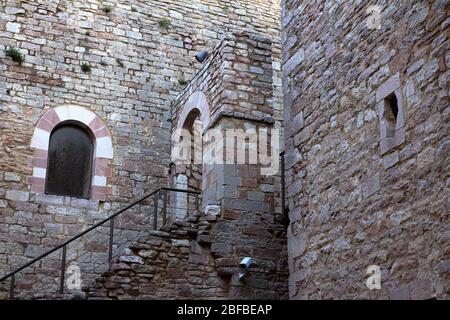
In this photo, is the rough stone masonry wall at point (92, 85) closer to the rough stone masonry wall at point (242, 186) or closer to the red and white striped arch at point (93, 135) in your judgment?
the red and white striped arch at point (93, 135)

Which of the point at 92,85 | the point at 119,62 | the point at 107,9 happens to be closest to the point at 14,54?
the point at 92,85

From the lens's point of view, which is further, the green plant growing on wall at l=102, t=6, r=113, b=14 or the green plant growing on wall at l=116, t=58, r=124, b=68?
the green plant growing on wall at l=102, t=6, r=113, b=14

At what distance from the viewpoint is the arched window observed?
11.0 m

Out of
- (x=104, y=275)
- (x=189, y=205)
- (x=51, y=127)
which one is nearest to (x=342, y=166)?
(x=104, y=275)

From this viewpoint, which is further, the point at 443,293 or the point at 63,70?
the point at 63,70

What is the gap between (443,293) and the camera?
572cm

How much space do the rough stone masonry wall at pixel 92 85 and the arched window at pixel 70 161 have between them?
28 centimetres

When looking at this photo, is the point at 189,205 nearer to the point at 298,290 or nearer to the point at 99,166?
the point at 99,166

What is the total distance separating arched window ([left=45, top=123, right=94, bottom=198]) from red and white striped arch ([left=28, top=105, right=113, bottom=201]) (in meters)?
0.14

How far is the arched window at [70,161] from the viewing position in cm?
1102

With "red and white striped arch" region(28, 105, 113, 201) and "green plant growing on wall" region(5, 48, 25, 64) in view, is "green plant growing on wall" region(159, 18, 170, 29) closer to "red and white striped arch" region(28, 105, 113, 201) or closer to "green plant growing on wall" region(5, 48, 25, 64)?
"red and white striped arch" region(28, 105, 113, 201)

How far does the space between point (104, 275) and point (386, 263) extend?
341 centimetres
